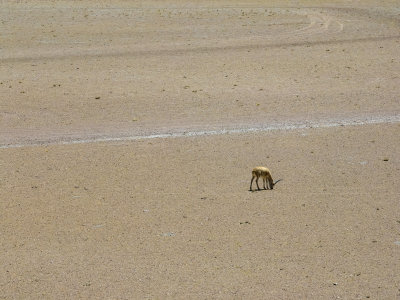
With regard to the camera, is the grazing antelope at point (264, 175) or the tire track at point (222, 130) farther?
the tire track at point (222, 130)

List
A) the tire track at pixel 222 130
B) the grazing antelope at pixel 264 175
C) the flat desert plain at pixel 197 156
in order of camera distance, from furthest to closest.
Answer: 1. the tire track at pixel 222 130
2. the grazing antelope at pixel 264 175
3. the flat desert plain at pixel 197 156

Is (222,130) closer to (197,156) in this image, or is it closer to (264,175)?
(197,156)

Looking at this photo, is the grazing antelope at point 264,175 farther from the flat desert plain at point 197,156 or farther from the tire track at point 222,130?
the tire track at point 222,130

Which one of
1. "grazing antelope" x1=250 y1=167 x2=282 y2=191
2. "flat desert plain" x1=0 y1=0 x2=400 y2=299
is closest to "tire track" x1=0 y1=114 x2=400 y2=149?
"flat desert plain" x1=0 y1=0 x2=400 y2=299

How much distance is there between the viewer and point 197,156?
1324 centimetres

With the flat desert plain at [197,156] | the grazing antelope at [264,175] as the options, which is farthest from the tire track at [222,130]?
the grazing antelope at [264,175]

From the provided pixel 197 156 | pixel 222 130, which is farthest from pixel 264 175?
pixel 222 130

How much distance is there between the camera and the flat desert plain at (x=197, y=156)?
881 cm

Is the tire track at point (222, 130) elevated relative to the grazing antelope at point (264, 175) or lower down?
lower down

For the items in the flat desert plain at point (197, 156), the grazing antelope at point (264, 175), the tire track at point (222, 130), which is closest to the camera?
the flat desert plain at point (197, 156)

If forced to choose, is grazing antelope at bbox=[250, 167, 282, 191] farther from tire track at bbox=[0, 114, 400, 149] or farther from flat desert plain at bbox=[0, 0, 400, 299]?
tire track at bbox=[0, 114, 400, 149]

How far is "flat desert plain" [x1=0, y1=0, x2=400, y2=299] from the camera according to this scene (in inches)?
347

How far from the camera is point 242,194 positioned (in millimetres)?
11180

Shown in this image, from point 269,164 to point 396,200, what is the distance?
7.63 ft
